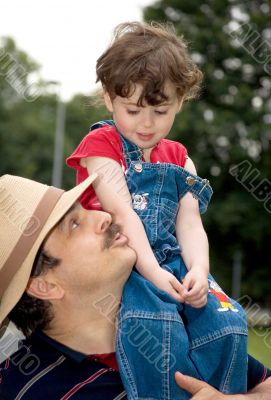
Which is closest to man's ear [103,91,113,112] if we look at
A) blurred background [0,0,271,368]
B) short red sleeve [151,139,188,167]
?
short red sleeve [151,139,188,167]

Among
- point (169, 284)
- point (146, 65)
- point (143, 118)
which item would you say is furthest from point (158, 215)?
point (146, 65)

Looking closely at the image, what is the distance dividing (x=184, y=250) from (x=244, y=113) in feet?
83.1

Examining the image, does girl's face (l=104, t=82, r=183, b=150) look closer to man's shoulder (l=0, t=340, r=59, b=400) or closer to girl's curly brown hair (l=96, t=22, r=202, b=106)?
girl's curly brown hair (l=96, t=22, r=202, b=106)

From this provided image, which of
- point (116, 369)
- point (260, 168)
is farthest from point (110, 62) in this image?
point (260, 168)

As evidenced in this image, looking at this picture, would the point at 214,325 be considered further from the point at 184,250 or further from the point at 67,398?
the point at 67,398

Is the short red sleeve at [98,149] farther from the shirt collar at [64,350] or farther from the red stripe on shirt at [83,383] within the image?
the red stripe on shirt at [83,383]

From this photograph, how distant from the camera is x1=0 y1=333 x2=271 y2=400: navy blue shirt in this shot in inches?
132

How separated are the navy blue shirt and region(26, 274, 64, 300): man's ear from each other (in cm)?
20

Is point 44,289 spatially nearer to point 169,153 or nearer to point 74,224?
point 74,224

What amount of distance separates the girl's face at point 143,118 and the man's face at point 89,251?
1.24 feet

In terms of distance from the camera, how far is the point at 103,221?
335 centimetres

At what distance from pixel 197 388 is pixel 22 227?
100 centimetres

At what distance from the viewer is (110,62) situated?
3.47 metres

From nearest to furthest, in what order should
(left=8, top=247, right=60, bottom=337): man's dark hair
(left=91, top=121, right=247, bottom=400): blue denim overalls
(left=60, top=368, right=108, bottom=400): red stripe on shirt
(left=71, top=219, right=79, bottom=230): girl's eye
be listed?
(left=91, top=121, right=247, bottom=400): blue denim overalls → (left=60, top=368, right=108, bottom=400): red stripe on shirt → (left=71, top=219, right=79, bottom=230): girl's eye → (left=8, top=247, right=60, bottom=337): man's dark hair
